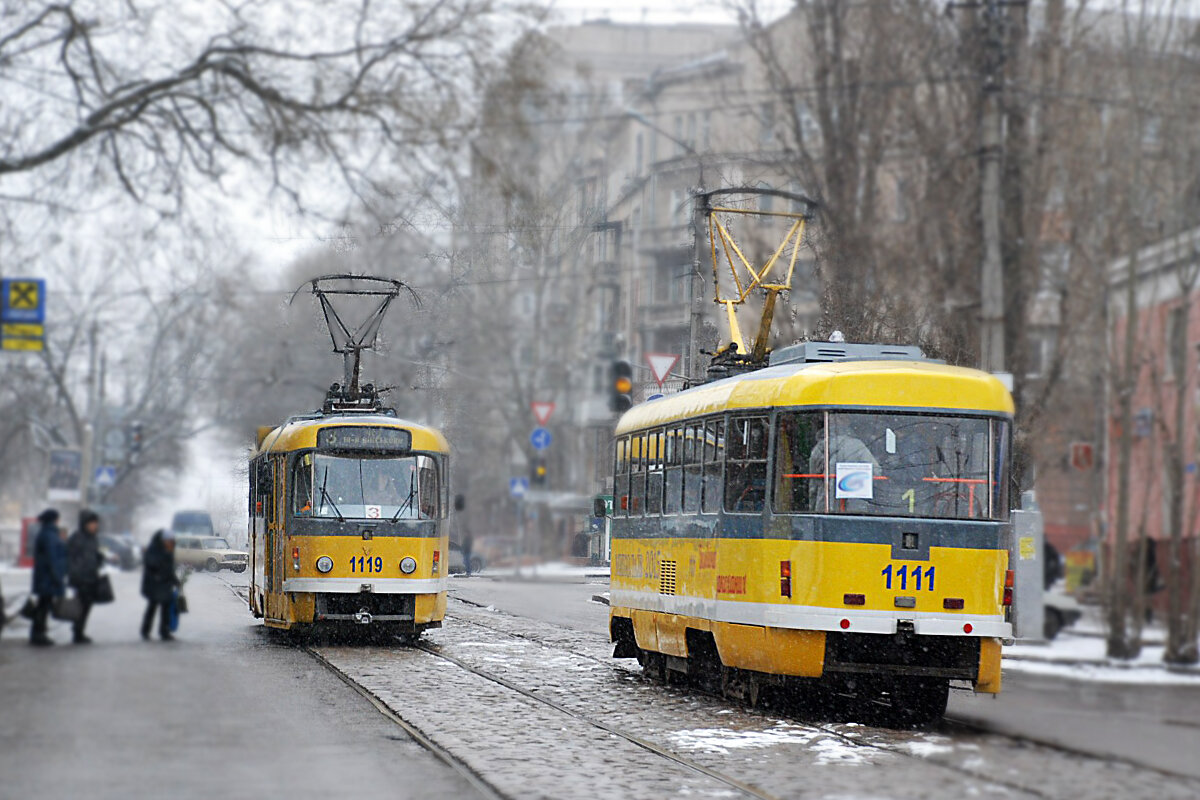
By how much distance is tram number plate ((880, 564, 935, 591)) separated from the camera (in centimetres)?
1423

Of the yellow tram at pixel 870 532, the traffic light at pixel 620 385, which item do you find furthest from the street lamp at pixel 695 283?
the yellow tram at pixel 870 532

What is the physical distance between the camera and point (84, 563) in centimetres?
1141

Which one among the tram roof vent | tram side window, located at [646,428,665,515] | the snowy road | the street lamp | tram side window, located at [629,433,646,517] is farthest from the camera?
the street lamp

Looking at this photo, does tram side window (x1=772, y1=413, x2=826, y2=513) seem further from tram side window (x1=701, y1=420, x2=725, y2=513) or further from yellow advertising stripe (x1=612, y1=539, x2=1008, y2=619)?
tram side window (x1=701, y1=420, x2=725, y2=513)

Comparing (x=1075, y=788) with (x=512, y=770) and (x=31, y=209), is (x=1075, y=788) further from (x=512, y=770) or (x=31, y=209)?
(x=31, y=209)

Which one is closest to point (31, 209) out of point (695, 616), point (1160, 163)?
point (695, 616)

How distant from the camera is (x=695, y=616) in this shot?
16219 millimetres

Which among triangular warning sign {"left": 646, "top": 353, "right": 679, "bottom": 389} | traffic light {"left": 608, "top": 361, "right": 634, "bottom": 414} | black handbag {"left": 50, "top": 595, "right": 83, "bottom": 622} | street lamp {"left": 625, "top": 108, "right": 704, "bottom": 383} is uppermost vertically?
street lamp {"left": 625, "top": 108, "right": 704, "bottom": 383}

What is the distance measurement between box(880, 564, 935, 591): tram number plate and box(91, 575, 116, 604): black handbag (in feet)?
18.5

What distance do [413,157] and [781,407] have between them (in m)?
8.51

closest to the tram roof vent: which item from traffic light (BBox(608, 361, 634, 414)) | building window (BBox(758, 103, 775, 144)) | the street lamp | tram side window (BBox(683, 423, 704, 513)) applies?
tram side window (BBox(683, 423, 704, 513))

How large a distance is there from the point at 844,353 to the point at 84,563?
6706mm

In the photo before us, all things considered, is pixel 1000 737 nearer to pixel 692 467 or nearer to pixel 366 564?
pixel 692 467

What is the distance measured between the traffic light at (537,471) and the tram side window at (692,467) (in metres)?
20.1
